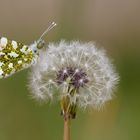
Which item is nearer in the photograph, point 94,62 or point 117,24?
point 94,62

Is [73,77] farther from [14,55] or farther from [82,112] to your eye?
[82,112]

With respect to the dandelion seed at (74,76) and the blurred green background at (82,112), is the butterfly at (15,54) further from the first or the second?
the blurred green background at (82,112)

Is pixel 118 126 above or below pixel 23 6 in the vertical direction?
below

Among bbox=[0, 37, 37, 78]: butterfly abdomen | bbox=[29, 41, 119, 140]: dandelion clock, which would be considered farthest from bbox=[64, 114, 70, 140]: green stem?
bbox=[0, 37, 37, 78]: butterfly abdomen

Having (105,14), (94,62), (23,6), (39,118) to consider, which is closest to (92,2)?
(105,14)

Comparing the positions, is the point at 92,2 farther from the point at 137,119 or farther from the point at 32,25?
the point at 137,119

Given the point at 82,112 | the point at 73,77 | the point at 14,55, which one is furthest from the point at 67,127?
the point at 82,112
